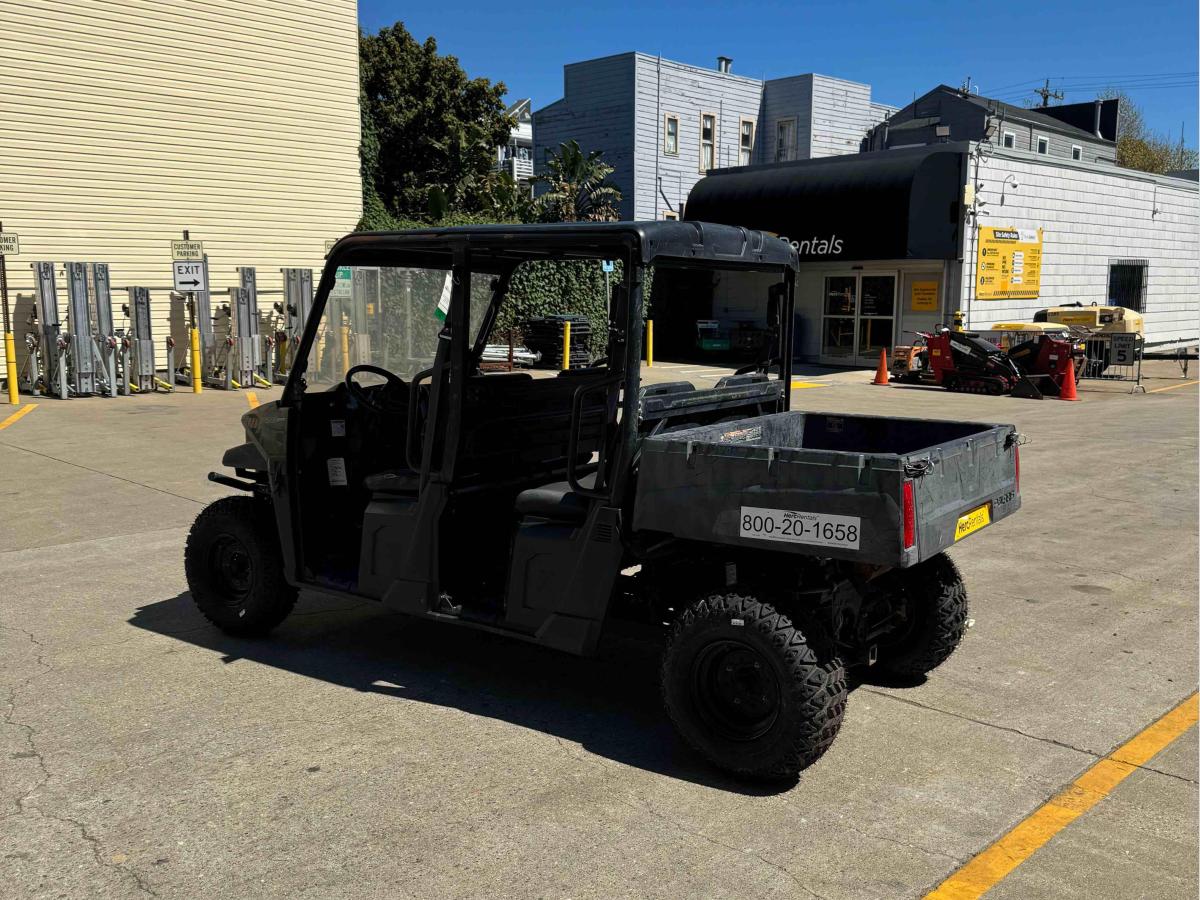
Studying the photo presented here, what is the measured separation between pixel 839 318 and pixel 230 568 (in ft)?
69.3

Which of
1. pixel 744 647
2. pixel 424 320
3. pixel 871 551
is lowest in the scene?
pixel 744 647

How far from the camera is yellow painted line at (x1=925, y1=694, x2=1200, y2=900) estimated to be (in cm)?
352

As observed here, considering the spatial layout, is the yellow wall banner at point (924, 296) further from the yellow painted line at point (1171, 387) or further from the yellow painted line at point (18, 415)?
the yellow painted line at point (18, 415)

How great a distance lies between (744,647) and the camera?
4.23m

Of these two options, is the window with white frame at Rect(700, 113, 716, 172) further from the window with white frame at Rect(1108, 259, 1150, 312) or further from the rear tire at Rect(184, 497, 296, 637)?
the rear tire at Rect(184, 497, 296, 637)

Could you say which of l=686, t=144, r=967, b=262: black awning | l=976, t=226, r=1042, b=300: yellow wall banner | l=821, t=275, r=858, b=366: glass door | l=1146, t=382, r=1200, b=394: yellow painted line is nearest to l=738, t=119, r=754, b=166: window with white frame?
l=686, t=144, r=967, b=262: black awning

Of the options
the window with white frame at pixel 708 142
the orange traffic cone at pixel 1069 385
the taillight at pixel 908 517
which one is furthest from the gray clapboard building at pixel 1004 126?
the taillight at pixel 908 517

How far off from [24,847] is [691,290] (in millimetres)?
23561

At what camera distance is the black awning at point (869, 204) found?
2278 cm

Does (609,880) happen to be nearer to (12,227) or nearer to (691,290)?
(12,227)

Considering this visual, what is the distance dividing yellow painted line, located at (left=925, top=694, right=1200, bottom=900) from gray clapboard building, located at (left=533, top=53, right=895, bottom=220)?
2975cm

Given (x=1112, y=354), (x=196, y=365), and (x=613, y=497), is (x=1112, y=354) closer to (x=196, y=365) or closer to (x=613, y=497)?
(x=196, y=365)

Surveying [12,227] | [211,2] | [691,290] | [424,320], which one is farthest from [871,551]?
[691,290]

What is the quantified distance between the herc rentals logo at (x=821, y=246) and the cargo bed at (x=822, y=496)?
65.4ft
